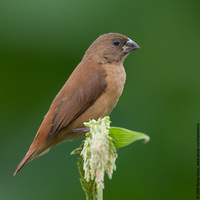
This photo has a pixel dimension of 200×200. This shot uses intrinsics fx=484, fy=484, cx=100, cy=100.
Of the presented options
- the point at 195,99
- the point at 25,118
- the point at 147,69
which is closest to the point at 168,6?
the point at 147,69

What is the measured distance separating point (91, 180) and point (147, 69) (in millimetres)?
2563

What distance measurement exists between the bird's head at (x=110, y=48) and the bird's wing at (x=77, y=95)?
0.34 meters

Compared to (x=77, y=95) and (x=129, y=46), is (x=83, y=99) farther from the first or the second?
(x=129, y=46)

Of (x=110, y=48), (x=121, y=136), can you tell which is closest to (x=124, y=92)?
(x=110, y=48)

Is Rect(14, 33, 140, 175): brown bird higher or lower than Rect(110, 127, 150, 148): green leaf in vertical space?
higher

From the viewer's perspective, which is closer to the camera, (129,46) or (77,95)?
(77,95)

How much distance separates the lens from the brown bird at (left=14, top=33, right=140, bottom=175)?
322 cm

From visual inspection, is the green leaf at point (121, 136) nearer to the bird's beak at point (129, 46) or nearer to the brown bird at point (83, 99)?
the brown bird at point (83, 99)

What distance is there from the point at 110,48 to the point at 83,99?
0.89 m

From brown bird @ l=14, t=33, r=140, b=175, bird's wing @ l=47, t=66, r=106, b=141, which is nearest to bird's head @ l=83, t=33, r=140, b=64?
brown bird @ l=14, t=33, r=140, b=175

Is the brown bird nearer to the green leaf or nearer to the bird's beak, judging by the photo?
the bird's beak

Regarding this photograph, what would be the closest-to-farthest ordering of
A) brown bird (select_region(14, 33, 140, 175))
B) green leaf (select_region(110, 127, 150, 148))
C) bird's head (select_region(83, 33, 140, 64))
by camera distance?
green leaf (select_region(110, 127, 150, 148)) < brown bird (select_region(14, 33, 140, 175)) < bird's head (select_region(83, 33, 140, 64))

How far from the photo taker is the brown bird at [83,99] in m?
3.22

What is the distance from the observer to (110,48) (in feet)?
13.9
